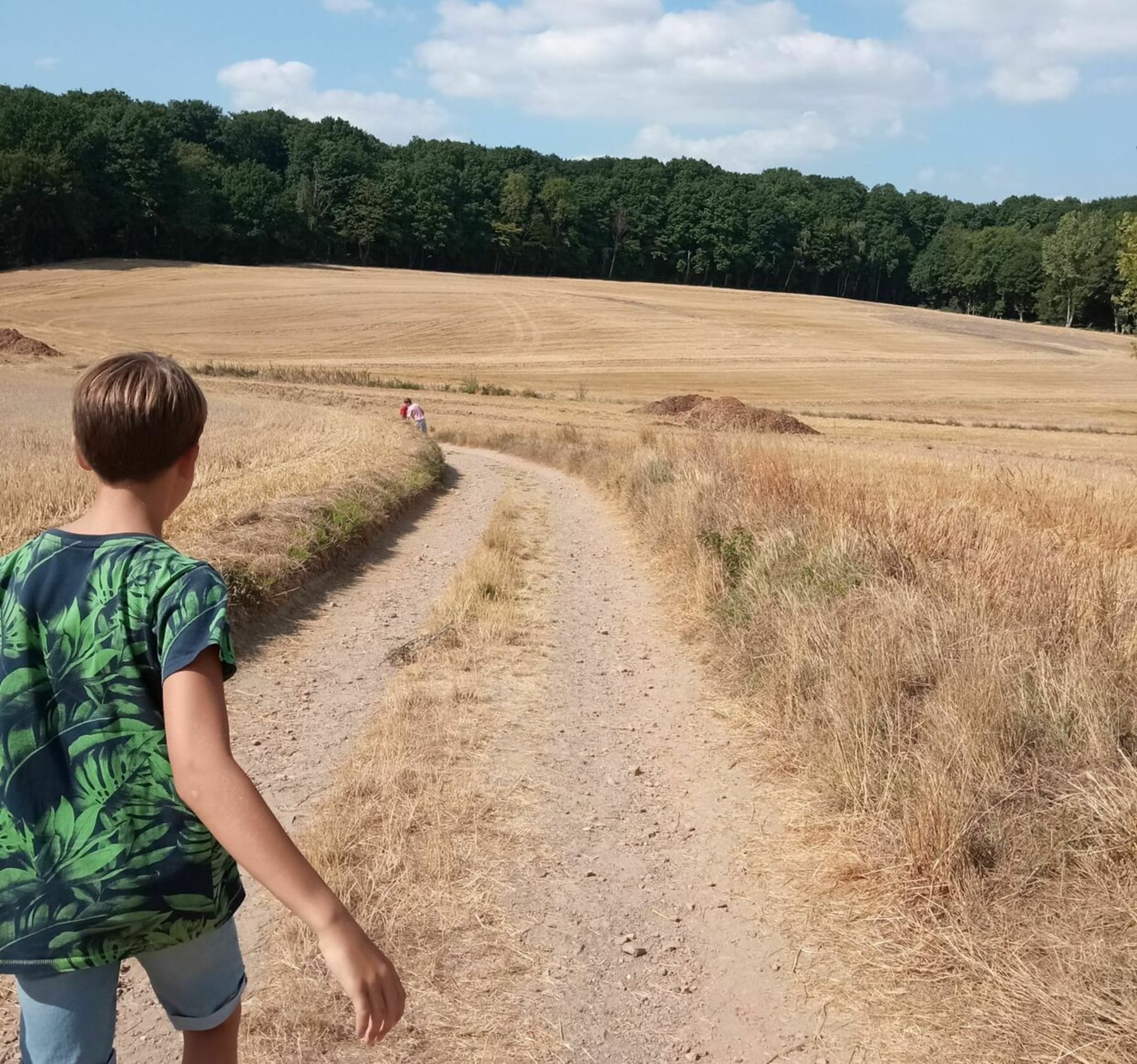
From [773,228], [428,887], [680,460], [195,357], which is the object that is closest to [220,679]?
[428,887]

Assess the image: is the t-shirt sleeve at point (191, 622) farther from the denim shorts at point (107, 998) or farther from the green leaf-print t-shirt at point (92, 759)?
the denim shorts at point (107, 998)

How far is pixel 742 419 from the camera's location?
32812 mm

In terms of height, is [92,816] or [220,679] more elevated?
[220,679]

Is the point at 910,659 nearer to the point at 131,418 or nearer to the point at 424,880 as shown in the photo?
the point at 424,880

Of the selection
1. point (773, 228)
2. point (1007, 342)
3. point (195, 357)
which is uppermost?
point (773, 228)

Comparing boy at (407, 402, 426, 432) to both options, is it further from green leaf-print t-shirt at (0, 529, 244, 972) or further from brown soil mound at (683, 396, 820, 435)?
green leaf-print t-shirt at (0, 529, 244, 972)

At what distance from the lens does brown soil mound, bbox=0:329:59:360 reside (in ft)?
141

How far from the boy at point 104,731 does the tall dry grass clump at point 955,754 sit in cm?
244

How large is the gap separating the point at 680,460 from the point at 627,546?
3112mm

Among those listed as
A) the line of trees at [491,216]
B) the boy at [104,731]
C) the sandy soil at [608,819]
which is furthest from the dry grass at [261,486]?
the line of trees at [491,216]

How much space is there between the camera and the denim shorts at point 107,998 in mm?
1913

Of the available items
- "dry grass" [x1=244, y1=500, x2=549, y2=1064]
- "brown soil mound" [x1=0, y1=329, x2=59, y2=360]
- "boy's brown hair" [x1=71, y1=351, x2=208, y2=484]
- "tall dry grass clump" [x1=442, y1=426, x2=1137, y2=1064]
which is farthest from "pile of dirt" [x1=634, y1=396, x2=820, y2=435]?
"boy's brown hair" [x1=71, y1=351, x2=208, y2=484]

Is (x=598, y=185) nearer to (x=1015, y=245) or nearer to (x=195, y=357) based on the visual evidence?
(x=1015, y=245)

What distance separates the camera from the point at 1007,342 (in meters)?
72.3
